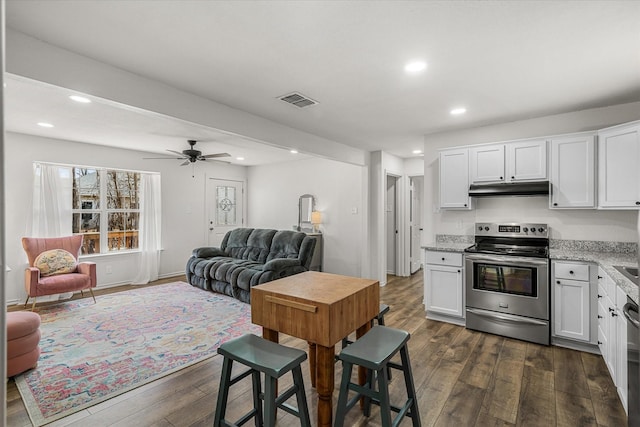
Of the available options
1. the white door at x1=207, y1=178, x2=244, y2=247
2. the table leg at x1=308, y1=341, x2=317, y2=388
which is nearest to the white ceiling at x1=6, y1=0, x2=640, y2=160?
the table leg at x1=308, y1=341, x2=317, y2=388

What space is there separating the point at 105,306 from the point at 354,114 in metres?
4.31

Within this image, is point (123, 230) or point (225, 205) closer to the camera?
point (123, 230)

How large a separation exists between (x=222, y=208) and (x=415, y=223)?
14.6 feet

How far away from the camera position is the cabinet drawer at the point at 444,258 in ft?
11.9

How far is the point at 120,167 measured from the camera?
18.3 feet

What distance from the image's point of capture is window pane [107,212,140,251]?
5.71 m

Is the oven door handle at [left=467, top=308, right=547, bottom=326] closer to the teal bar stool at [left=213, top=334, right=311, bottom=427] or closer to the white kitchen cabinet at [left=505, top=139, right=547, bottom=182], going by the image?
the white kitchen cabinet at [left=505, top=139, right=547, bottom=182]

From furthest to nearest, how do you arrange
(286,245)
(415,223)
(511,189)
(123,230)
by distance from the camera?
(415,223) < (123,230) < (286,245) < (511,189)

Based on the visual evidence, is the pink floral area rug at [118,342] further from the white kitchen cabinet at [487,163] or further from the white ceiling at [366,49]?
the white kitchen cabinet at [487,163]

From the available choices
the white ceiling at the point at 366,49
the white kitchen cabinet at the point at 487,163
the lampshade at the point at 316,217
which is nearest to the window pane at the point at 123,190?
the white ceiling at the point at 366,49

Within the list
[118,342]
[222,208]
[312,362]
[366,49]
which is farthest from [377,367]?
[222,208]

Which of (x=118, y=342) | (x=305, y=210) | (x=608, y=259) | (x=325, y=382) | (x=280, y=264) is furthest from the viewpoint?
(x=305, y=210)

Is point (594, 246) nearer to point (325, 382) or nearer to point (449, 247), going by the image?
point (449, 247)

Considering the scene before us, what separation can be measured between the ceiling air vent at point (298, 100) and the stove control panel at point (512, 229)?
2624mm
